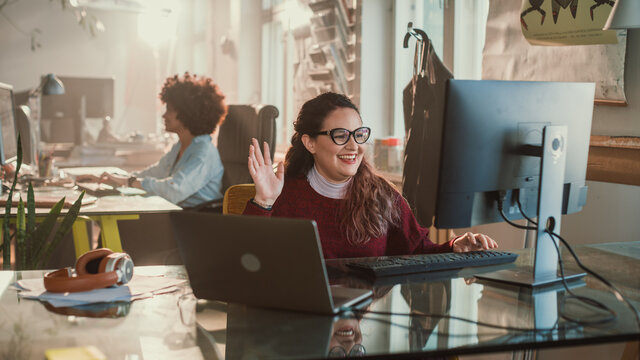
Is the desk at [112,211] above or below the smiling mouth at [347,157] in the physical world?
below

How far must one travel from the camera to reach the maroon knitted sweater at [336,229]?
181 cm

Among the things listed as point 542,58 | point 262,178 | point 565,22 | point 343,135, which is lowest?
point 262,178

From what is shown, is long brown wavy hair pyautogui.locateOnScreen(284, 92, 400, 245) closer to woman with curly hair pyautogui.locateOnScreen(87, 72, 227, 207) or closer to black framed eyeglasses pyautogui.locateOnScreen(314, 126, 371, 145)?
black framed eyeglasses pyautogui.locateOnScreen(314, 126, 371, 145)

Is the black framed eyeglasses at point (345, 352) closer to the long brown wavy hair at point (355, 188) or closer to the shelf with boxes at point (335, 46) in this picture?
the long brown wavy hair at point (355, 188)

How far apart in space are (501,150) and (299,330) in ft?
2.14

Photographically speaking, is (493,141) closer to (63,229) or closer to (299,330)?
(299,330)

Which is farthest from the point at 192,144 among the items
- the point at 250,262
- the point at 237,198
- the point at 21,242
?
the point at 250,262

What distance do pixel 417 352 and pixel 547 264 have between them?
0.60 m

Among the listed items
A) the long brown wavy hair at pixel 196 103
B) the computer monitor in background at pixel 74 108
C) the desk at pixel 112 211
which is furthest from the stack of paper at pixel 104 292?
the computer monitor in background at pixel 74 108

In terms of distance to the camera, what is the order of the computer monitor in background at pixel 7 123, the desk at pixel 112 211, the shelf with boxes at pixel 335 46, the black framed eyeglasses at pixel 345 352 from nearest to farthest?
1. the black framed eyeglasses at pixel 345 352
2. the desk at pixel 112 211
3. the computer monitor in background at pixel 7 123
4. the shelf with boxes at pixel 335 46

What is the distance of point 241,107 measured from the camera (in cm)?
356

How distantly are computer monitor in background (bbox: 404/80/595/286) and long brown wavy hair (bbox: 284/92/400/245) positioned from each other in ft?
1.30

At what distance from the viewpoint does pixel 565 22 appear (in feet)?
7.36

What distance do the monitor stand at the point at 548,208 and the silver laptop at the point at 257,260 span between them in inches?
18.7
